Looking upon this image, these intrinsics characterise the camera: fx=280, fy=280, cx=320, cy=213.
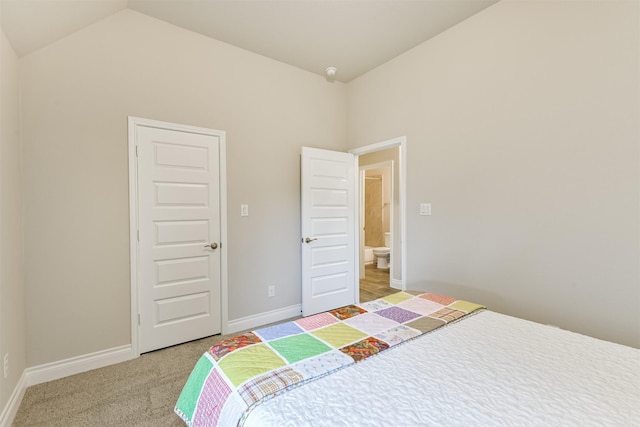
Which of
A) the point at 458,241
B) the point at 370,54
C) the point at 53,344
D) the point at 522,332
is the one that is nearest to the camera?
the point at 522,332

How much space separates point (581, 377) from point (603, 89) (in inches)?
70.0

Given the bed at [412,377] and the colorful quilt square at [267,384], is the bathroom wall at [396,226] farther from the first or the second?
the colorful quilt square at [267,384]

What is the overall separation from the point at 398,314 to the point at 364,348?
1.61ft

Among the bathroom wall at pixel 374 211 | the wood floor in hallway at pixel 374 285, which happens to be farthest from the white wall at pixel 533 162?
the bathroom wall at pixel 374 211

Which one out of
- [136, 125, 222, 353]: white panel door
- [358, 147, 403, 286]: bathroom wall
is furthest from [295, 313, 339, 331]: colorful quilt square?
[358, 147, 403, 286]: bathroom wall

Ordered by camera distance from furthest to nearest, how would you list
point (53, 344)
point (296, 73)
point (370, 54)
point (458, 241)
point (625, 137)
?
1. point (296, 73)
2. point (370, 54)
3. point (458, 241)
4. point (53, 344)
5. point (625, 137)

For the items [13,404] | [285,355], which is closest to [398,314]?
[285,355]

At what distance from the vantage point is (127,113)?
7.64 feet

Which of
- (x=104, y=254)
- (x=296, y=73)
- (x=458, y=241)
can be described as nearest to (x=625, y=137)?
(x=458, y=241)

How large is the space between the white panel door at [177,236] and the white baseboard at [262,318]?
0.50 feet

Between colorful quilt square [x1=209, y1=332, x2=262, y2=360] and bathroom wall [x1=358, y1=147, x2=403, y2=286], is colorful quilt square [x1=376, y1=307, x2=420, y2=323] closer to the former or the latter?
colorful quilt square [x1=209, y1=332, x2=262, y2=360]

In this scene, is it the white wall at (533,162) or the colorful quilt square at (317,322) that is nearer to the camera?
the colorful quilt square at (317,322)

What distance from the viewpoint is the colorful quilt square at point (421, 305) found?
1.72 m

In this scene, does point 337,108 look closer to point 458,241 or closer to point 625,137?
point 458,241
